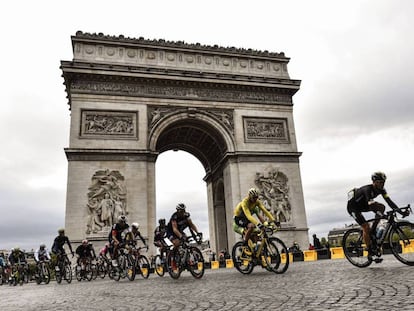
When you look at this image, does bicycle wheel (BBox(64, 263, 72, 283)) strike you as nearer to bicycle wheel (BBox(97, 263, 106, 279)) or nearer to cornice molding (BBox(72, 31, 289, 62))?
bicycle wheel (BBox(97, 263, 106, 279))

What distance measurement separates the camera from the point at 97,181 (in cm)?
2116

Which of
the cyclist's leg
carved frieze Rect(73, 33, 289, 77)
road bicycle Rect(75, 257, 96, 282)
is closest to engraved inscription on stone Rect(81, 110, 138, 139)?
carved frieze Rect(73, 33, 289, 77)

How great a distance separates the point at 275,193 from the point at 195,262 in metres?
16.4

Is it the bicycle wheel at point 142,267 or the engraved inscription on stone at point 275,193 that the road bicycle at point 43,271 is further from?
the engraved inscription on stone at point 275,193

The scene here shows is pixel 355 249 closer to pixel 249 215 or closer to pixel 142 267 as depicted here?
pixel 249 215

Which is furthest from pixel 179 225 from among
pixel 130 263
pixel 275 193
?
pixel 275 193

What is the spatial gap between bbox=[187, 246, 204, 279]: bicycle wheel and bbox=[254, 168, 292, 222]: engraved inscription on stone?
1553 centimetres

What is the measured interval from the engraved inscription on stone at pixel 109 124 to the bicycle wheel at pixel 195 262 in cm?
1542

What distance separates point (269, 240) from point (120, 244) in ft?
16.7

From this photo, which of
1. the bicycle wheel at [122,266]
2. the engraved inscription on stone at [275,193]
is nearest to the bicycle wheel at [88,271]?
the bicycle wheel at [122,266]

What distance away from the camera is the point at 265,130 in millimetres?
25219

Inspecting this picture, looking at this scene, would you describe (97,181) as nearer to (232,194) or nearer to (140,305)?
(232,194)

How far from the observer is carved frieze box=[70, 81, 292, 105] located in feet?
74.6

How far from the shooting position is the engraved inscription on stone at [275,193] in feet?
76.8
